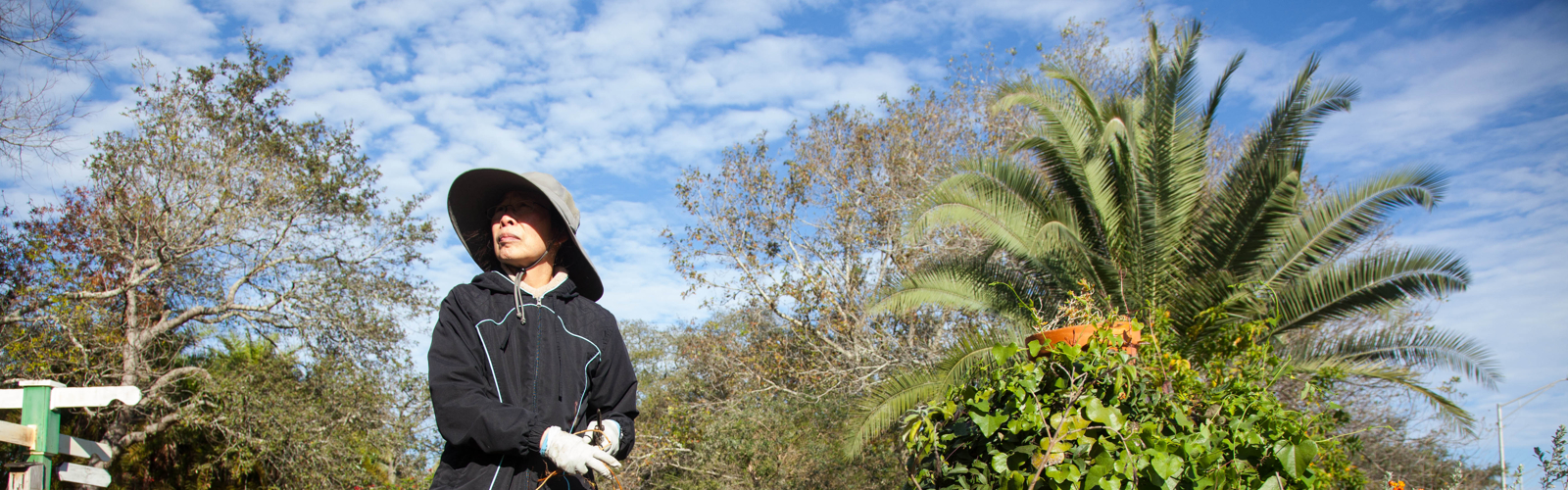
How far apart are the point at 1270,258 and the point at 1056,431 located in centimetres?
790

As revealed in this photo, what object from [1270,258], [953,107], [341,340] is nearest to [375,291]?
[341,340]

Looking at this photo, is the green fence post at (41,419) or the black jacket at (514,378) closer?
the black jacket at (514,378)

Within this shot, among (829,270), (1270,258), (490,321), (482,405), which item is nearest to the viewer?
(482,405)

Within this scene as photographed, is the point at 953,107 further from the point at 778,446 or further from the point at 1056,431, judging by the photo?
the point at 1056,431

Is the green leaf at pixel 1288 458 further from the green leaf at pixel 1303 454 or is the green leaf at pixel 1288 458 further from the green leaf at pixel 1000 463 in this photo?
the green leaf at pixel 1000 463

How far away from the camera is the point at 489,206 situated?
2.61m

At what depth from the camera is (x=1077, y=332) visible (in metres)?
2.43

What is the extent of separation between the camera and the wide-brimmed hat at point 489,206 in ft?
7.96

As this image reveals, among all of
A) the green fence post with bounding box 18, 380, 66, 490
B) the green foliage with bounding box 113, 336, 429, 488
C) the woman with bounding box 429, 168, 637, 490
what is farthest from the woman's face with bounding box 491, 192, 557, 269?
the green foliage with bounding box 113, 336, 429, 488

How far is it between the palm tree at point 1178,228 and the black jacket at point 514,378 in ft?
19.4

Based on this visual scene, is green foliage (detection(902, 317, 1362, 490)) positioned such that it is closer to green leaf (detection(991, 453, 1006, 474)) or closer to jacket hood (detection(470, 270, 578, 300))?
green leaf (detection(991, 453, 1006, 474))

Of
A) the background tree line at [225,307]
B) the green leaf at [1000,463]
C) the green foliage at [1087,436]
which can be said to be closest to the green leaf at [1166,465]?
the green foliage at [1087,436]

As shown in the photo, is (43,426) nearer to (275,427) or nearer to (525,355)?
(525,355)

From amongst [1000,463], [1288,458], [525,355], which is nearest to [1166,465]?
[1000,463]
